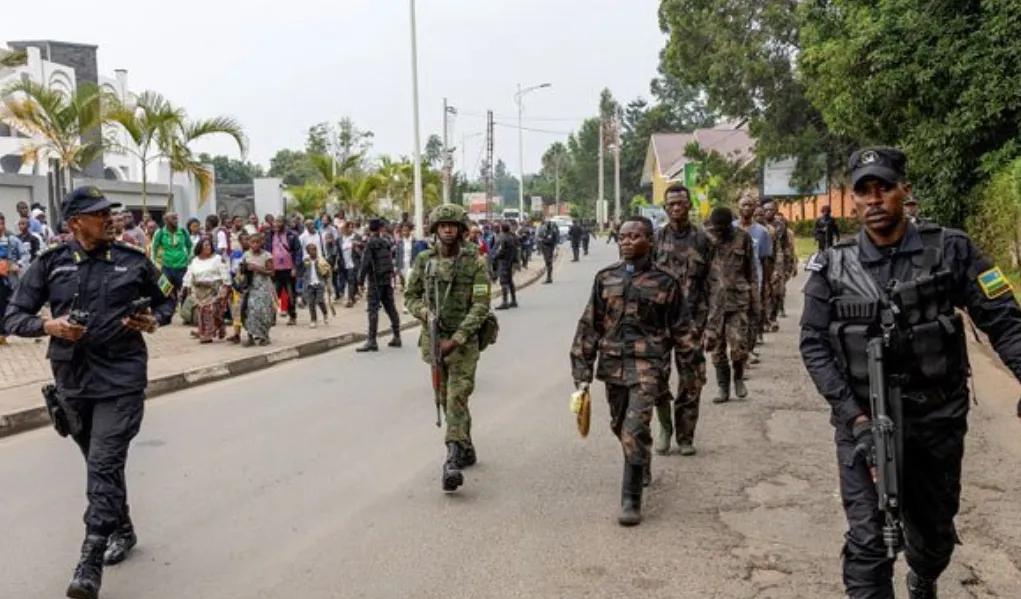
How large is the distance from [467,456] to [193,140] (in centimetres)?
1390

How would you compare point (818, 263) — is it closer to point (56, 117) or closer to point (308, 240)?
point (308, 240)

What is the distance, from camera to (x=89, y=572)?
14.2ft

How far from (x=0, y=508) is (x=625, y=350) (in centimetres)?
380

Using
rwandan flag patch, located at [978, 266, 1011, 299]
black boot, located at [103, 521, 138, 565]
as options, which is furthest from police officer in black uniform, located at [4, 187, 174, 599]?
rwandan flag patch, located at [978, 266, 1011, 299]

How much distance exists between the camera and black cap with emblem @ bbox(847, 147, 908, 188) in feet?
11.5

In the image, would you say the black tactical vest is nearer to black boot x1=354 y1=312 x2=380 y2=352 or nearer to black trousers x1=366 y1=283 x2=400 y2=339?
black trousers x1=366 y1=283 x2=400 y2=339

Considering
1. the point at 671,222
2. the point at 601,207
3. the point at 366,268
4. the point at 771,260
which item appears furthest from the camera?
the point at 601,207

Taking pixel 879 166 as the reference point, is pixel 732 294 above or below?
below

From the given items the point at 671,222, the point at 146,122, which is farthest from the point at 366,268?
the point at 146,122

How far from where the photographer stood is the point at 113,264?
4.77 meters

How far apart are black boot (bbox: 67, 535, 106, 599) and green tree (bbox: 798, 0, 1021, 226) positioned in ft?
44.9

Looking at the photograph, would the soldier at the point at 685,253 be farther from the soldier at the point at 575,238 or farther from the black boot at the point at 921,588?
the soldier at the point at 575,238

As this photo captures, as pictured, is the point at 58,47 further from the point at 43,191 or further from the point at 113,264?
the point at 113,264

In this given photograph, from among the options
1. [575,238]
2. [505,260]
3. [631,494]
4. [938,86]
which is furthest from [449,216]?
[575,238]
